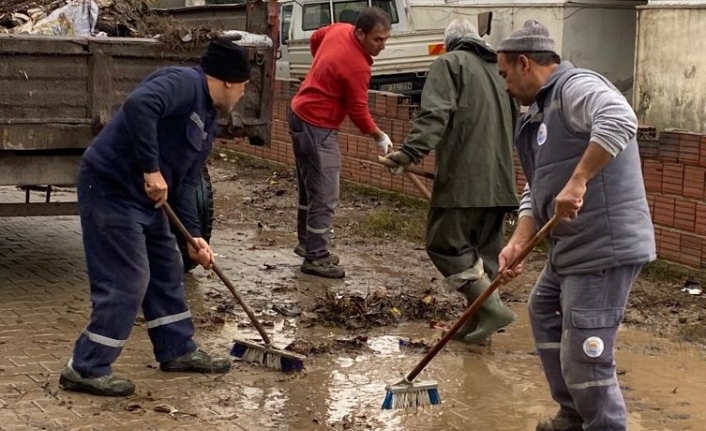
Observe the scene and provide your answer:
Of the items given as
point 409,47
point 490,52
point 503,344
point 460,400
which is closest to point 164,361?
point 460,400

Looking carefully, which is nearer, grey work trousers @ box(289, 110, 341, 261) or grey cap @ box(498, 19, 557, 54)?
grey cap @ box(498, 19, 557, 54)

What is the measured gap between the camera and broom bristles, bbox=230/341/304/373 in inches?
231

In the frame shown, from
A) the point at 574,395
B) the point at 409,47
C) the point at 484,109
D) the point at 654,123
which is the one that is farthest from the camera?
the point at 409,47

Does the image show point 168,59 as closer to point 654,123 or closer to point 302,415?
point 302,415

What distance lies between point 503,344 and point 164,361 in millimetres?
1987

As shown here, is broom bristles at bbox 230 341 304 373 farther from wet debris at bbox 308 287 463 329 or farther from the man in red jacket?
the man in red jacket

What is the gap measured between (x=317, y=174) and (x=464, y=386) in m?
2.72

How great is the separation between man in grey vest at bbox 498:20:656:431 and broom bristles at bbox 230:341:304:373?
1.69 meters

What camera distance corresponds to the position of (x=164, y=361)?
19.2 feet

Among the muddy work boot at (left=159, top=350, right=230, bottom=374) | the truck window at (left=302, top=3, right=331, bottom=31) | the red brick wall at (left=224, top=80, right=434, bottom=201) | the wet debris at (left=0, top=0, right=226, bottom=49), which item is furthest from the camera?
the truck window at (left=302, top=3, right=331, bottom=31)

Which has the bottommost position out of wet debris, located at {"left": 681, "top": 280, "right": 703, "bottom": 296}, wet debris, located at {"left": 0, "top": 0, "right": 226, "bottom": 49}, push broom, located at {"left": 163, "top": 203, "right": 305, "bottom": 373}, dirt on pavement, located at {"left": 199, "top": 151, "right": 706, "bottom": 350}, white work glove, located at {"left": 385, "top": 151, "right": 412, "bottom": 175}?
dirt on pavement, located at {"left": 199, "top": 151, "right": 706, "bottom": 350}

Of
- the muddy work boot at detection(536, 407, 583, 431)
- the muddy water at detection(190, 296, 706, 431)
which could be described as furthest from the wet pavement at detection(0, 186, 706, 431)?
the muddy work boot at detection(536, 407, 583, 431)

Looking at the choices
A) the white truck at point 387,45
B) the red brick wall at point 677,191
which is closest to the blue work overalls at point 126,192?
the red brick wall at point 677,191

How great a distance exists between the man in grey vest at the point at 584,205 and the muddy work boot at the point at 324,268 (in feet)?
11.8
